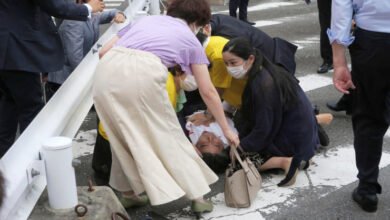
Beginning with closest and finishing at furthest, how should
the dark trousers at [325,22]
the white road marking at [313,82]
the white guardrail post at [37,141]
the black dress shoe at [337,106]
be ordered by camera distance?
the white guardrail post at [37,141] → the black dress shoe at [337,106] → the white road marking at [313,82] → the dark trousers at [325,22]

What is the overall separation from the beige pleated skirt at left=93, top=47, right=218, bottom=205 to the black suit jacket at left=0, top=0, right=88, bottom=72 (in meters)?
0.43

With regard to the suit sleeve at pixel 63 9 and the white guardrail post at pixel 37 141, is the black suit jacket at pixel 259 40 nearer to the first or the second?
the white guardrail post at pixel 37 141

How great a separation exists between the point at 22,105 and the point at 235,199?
152cm

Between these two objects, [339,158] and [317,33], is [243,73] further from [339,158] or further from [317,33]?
[317,33]

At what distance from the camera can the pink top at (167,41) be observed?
11.3 ft

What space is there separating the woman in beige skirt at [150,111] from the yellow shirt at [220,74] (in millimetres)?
745

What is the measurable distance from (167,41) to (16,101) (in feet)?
3.64

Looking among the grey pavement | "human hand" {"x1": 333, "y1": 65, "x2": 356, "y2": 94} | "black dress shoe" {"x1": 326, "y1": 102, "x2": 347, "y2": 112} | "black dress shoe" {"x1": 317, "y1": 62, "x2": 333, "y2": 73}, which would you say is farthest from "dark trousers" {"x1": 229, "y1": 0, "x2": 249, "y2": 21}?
"human hand" {"x1": 333, "y1": 65, "x2": 356, "y2": 94}

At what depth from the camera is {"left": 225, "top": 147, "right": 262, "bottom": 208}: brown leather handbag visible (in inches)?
146

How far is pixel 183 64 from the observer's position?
Result: 352cm

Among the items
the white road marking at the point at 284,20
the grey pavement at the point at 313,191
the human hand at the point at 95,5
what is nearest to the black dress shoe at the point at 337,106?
the grey pavement at the point at 313,191

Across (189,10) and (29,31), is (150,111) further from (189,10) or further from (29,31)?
(29,31)

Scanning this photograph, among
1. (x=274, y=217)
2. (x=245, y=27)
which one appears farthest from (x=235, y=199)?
(x=245, y=27)

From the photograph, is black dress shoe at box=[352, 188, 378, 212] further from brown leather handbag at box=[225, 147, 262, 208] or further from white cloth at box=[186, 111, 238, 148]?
white cloth at box=[186, 111, 238, 148]
